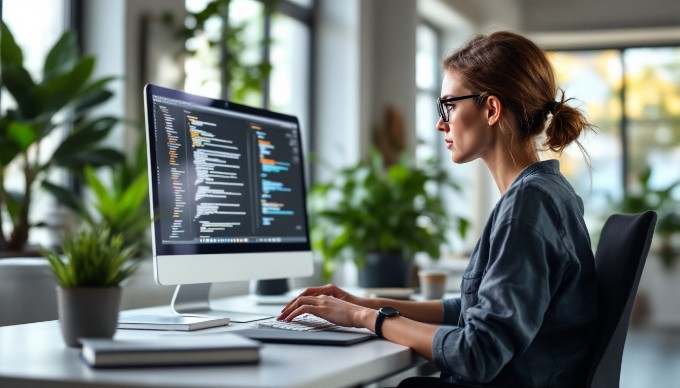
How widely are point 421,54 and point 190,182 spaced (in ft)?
17.8

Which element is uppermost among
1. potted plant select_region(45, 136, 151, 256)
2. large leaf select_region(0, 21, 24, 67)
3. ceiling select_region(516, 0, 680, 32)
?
ceiling select_region(516, 0, 680, 32)

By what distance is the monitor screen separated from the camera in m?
1.81

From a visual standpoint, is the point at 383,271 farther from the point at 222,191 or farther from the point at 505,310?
the point at 505,310

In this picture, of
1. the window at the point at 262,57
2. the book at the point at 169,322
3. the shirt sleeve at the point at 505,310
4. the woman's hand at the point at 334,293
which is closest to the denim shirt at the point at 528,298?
the shirt sleeve at the point at 505,310

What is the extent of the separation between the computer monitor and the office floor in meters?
3.25

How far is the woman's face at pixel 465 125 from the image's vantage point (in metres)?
1.77

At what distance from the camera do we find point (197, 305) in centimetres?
213

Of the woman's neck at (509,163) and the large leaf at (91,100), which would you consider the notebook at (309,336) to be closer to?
the woman's neck at (509,163)

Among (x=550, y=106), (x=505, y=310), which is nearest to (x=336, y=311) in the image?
(x=505, y=310)

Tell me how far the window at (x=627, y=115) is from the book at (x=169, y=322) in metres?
7.32

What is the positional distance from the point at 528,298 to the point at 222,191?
33.4 inches

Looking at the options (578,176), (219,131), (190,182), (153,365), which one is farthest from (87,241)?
(578,176)

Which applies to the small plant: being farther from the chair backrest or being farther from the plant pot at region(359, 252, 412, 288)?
the plant pot at region(359, 252, 412, 288)

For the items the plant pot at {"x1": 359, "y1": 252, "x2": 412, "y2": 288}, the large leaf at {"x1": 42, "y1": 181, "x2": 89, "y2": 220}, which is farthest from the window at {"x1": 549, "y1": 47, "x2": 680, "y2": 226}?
the large leaf at {"x1": 42, "y1": 181, "x2": 89, "y2": 220}
